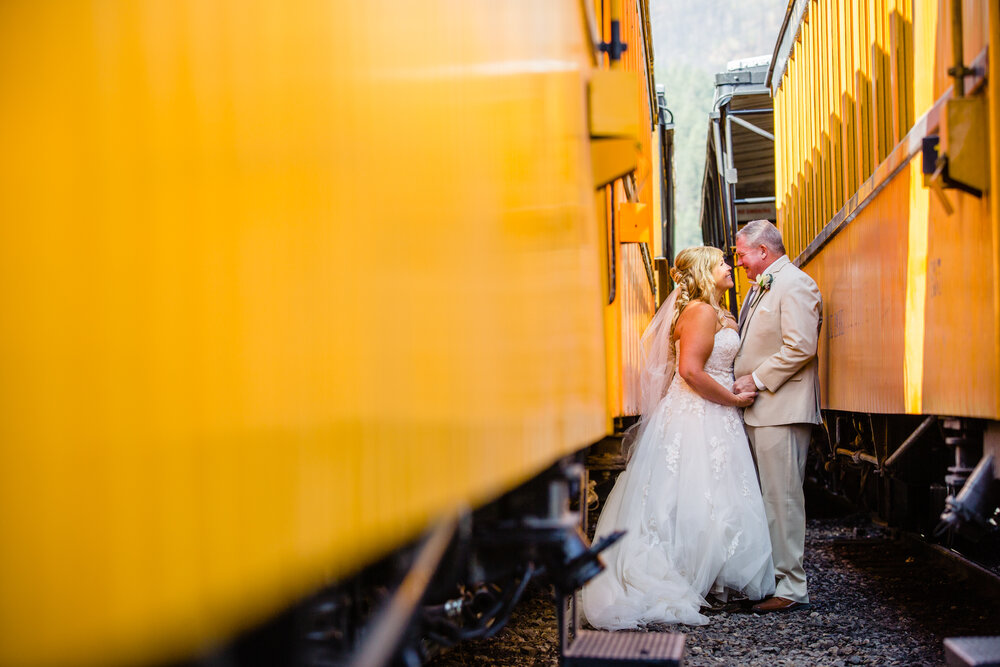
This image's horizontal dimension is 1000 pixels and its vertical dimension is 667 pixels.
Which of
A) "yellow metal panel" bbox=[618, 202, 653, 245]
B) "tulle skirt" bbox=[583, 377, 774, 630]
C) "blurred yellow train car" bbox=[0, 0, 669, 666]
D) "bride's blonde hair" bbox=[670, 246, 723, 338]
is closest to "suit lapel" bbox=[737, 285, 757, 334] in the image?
"bride's blonde hair" bbox=[670, 246, 723, 338]

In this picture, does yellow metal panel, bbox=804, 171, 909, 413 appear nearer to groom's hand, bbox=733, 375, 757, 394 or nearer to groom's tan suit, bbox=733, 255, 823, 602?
groom's tan suit, bbox=733, 255, 823, 602

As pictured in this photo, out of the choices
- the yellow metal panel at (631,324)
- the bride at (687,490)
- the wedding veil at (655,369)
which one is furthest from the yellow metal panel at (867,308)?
the yellow metal panel at (631,324)

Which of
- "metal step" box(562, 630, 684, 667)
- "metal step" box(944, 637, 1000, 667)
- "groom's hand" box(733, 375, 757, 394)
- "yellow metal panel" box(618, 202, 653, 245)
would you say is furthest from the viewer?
"groom's hand" box(733, 375, 757, 394)

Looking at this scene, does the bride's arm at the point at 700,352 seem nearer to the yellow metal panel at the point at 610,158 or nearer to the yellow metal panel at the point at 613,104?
the yellow metal panel at the point at 610,158

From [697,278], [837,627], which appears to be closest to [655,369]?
[697,278]

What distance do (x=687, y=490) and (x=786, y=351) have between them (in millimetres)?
925

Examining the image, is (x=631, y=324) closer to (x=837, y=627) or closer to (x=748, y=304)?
(x=748, y=304)

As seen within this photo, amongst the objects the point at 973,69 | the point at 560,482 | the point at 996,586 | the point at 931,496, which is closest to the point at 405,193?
the point at 560,482

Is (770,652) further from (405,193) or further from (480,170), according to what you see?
(405,193)

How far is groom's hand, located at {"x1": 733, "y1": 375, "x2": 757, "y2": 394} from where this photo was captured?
5.12m

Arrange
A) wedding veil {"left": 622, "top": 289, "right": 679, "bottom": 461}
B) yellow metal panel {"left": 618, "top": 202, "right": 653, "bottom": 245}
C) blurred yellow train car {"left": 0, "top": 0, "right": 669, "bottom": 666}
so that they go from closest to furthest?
blurred yellow train car {"left": 0, "top": 0, "right": 669, "bottom": 666} < yellow metal panel {"left": 618, "top": 202, "right": 653, "bottom": 245} < wedding veil {"left": 622, "top": 289, "right": 679, "bottom": 461}

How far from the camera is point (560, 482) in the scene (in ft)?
7.39

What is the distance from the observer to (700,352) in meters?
5.28

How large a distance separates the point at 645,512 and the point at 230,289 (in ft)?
14.7
